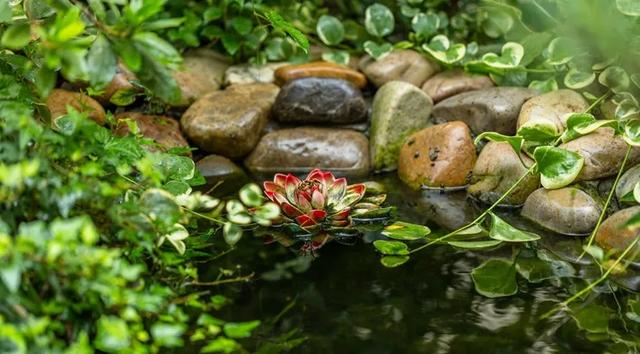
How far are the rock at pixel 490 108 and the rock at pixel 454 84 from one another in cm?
12

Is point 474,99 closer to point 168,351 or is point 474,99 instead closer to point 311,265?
point 311,265

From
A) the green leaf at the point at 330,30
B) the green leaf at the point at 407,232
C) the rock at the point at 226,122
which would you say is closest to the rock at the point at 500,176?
the green leaf at the point at 407,232

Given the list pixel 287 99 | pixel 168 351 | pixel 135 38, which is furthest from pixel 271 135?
pixel 135 38

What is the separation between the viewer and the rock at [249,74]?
4718 millimetres

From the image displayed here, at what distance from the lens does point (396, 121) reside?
4.21m

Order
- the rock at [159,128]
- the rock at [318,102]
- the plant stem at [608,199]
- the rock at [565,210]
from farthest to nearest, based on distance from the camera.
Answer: the rock at [318,102], the rock at [159,128], the rock at [565,210], the plant stem at [608,199]

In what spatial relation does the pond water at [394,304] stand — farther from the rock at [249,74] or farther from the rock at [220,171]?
the rock at [249,74]

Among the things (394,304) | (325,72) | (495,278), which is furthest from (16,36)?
(325,72)

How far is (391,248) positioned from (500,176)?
912mm

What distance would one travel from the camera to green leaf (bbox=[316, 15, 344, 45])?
484cm

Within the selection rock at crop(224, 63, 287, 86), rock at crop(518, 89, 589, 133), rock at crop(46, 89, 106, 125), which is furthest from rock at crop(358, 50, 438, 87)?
rock at crop(46, 89, 106, 125)

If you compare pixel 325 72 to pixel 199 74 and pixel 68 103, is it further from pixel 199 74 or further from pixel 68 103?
pixel 68 103

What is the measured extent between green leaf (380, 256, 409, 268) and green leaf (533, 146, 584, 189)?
2.34ft

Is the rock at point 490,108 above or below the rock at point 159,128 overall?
above
